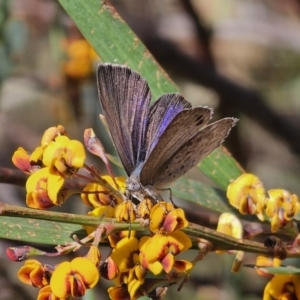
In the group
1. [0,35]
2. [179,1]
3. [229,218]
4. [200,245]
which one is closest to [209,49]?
[179,1]

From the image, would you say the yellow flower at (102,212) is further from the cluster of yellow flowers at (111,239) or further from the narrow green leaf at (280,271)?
the narrow green leaf at (280,271)

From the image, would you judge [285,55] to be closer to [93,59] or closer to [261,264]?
[93,59]

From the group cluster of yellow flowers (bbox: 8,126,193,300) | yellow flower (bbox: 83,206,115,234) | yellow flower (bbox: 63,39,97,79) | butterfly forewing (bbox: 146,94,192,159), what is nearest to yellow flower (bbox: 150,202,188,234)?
cluster of yellow flowers (bbox: 8,126,193,300)

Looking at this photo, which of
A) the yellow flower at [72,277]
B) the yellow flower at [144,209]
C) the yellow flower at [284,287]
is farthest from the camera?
the yellow flower at [284,287]

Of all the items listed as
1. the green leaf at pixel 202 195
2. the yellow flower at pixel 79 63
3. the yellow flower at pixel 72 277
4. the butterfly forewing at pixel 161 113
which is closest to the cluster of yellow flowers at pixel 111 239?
the yellow flower at pixel 72 277

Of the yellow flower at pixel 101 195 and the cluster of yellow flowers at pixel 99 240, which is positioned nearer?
the cluster of yellow flowers at pixel 99 240

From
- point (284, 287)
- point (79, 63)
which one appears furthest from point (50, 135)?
point (79, 63)

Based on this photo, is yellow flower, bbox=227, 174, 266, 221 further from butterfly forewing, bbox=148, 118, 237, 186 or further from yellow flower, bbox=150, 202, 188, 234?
yellow flower, bbox=150, 202, 188, 234
